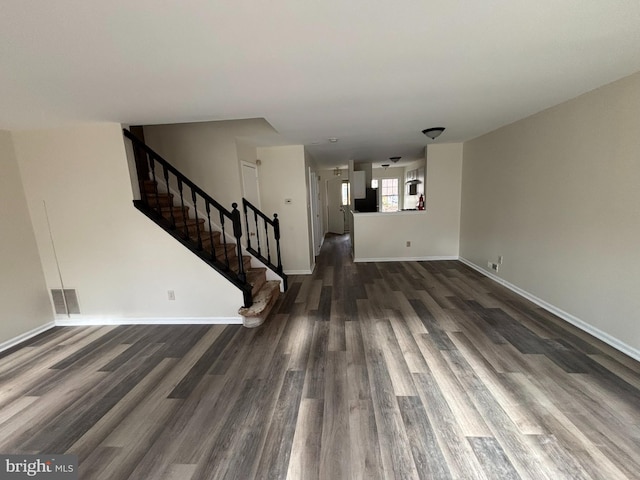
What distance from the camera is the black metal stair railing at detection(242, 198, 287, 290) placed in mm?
4062

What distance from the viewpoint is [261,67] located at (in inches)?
67.3

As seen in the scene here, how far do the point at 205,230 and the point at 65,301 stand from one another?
183cm

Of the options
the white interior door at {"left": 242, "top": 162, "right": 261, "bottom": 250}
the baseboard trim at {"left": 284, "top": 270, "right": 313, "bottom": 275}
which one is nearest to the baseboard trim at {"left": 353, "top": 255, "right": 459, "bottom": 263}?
the baseboard trim at {"left": 284, "top": 270, "right": 313, "bottom": 275}

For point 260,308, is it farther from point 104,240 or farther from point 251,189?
point 251,189

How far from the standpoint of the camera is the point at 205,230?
401cm

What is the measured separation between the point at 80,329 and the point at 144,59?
128 inches

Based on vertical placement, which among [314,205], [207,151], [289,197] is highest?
[207,151]

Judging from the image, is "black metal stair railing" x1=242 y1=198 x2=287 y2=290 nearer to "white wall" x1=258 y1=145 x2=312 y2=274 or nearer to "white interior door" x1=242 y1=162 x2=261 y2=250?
"white interior door" x1=242 y1=162 x2=261 y2=250

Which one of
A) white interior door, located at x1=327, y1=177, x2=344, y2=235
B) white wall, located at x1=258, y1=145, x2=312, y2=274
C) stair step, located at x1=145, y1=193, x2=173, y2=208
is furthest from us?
white interior door, located at x1=327, y1=177, x2=344, y2=235

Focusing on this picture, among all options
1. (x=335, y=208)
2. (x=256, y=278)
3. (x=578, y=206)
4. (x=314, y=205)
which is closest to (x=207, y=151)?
(x=256, y=278)

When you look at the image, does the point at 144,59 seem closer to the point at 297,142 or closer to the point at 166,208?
the point at 166,208

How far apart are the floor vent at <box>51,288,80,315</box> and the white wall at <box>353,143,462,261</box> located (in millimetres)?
4519

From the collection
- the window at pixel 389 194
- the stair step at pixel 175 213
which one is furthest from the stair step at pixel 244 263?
the window at pixel 389 194

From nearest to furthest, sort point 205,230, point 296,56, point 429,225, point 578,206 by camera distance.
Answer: point 296,56 < point 578,206 < point 205,230 < point 429,225
